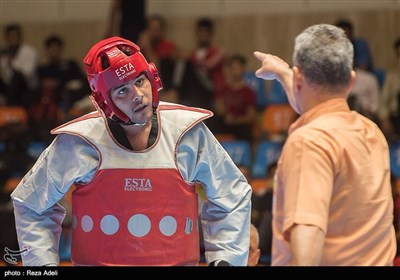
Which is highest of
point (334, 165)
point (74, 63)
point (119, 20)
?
point (334, 165)

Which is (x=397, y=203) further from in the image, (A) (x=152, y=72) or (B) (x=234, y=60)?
(B) (x=234, y=60)

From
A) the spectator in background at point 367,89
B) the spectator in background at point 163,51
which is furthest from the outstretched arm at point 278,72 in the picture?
the spectator in background at point 163,51

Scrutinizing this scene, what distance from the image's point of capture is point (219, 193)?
450cm

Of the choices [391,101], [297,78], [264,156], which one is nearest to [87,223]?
[297,78]

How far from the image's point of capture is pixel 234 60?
10656mm

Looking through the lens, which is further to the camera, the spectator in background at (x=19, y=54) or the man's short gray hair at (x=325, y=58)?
the spectator in background at (x=19, y=54)

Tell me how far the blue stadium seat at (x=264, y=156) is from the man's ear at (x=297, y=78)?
5.87 meters

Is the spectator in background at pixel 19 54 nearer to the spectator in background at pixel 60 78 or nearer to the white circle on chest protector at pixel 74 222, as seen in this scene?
the spectator in background at pixel 60 78

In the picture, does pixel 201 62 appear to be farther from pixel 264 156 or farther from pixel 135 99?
pixel 135 99

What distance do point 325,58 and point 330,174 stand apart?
15.8 inches

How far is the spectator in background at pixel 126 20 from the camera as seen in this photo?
9000 mm

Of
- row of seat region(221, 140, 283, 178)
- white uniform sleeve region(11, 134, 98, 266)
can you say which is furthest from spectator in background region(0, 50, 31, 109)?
white uniform sleeve region(11, 134, 98, 266)

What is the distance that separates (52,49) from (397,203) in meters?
5.58

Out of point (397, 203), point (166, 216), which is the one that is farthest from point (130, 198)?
point (397, 203)
